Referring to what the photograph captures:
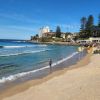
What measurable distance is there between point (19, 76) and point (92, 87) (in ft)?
22.7

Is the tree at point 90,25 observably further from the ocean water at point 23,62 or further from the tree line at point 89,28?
the ocean water at point 23,62

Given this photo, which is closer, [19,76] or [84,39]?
[19,76]

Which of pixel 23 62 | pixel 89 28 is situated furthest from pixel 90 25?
pixel 23 62

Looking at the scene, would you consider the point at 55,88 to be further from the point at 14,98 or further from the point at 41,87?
the point at 14,98

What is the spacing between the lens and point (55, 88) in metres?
13.3

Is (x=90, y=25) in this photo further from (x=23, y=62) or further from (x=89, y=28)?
(x=23, y=62)

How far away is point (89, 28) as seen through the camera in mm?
133000

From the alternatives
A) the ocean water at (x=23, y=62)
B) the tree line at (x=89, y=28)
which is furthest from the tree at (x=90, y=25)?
the ocean water at (x=23, y=62)

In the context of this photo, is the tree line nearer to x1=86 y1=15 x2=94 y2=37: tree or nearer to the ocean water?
x1=86 y1=15 x2=94 y2=37: tree

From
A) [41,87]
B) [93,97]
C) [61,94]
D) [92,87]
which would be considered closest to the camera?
[93,97]

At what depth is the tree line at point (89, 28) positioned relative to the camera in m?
133

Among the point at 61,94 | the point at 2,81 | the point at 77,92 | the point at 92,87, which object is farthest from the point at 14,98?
the point at 2,81

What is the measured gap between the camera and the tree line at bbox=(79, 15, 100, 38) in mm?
132625

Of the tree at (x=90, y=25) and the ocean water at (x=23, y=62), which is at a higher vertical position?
the tree at (x=90, y=25)
